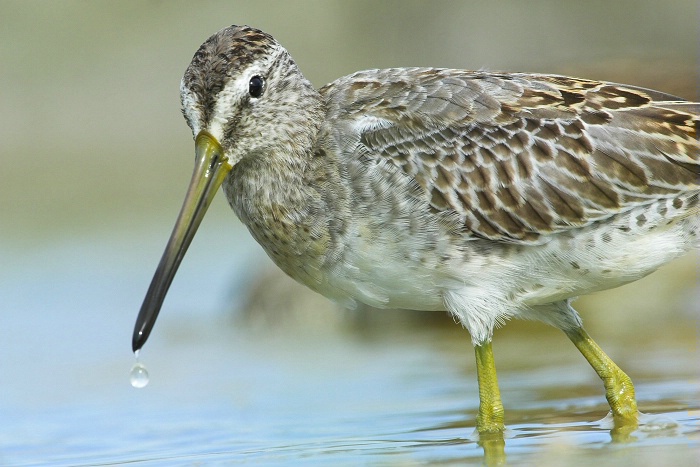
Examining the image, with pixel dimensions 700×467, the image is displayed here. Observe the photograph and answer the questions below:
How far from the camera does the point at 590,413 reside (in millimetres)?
7656

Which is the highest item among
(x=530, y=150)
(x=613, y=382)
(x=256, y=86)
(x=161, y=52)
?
(x=161, y=52)

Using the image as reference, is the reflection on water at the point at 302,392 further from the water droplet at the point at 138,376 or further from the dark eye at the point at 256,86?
the dark eye at the point at 256,86

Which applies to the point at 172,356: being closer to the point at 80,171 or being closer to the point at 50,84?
the point at 80,171

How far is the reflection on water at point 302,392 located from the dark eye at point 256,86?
2004 millimetres

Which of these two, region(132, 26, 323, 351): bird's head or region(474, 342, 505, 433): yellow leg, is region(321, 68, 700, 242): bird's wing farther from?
region(474, 342, 505, 433): yellow leg

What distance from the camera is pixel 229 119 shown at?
680 centimetres

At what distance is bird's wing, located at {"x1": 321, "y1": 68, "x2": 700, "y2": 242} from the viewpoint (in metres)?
7.01

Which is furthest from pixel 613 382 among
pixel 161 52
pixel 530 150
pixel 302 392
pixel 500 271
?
pixel 161 52

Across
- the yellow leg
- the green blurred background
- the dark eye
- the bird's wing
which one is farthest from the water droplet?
the green blurred background

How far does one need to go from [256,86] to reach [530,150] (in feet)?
5.20

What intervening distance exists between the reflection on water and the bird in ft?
1.96

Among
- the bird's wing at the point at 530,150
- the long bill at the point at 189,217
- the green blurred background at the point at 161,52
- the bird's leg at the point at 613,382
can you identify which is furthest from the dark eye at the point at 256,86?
the green blurred background at the point at 161,52

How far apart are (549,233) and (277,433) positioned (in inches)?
80.8

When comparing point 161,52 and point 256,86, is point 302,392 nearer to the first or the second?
point 256,86
